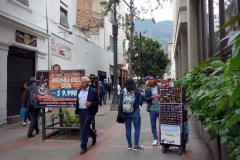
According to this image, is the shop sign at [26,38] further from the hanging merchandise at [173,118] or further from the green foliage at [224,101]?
the green foliage at [224,101]

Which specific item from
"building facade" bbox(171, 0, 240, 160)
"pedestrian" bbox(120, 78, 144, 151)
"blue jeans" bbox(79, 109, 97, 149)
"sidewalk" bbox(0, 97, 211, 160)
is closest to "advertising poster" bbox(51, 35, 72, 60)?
"building facade" bbox(171, 0, 240, 160)

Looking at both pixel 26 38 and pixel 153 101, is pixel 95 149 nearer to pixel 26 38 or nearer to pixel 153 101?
pixel 153 101

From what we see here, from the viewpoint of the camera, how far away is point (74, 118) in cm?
845

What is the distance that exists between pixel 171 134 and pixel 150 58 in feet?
114

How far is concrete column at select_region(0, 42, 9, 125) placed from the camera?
35.7ft

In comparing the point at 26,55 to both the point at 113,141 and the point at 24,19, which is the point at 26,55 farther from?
the point at 113,141

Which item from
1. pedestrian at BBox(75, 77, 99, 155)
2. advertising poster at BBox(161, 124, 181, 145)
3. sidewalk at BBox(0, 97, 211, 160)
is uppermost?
pedestrian at BBox(75, 77, 99, 155)

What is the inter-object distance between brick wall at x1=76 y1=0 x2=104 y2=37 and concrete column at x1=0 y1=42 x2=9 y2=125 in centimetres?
1731

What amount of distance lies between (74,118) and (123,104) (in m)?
2.45

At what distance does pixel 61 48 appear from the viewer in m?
17.5

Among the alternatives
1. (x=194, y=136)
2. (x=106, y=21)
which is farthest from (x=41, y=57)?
(x=106, y=21)

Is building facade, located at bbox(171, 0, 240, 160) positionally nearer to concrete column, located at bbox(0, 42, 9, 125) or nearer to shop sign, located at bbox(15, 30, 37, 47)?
shop sign, located at bbox(15, 30, 37, 47)

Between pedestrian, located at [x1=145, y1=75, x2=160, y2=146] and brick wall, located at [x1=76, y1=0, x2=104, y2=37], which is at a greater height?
brick wall, located at [x1=76, y1=0, x2=104, y2=37]

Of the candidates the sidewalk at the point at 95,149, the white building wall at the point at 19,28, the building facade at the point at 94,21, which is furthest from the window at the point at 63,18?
the sidewalk at the point at 95,149
